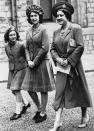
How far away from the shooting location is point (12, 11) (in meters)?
14.1

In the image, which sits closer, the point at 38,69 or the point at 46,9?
the point at 38,69

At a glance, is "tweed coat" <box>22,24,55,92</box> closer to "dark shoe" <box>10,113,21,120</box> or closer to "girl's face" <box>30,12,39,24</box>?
"girl's face" <box>30,12,39,24</box>

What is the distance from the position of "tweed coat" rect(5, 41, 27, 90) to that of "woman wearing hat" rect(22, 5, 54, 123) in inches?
11.9

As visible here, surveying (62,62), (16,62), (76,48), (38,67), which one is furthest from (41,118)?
(76,48)

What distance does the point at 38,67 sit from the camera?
18.2ft

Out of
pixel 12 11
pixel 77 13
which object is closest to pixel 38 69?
pixel 12 11

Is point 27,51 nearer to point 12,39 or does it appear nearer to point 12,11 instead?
point 12,39

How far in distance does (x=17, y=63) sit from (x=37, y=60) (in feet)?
1.86

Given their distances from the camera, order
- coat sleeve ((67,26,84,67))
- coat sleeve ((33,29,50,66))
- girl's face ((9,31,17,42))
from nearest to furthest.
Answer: coat sleeve ((67,26,84,67)) < coat sleeve ((33,29,50,66)) < girl's face ((9,31,17,42))

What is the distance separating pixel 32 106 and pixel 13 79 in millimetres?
866

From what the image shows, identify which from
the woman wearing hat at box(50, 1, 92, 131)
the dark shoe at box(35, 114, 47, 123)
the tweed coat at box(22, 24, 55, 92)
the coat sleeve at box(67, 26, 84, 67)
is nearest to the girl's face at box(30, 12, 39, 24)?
the tweed coat at box(22, 24, 55, 92)

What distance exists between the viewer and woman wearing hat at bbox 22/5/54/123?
5.46 metres

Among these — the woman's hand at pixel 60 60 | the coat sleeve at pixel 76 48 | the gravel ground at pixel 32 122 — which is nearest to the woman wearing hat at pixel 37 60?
the gravel ground at pixel 32 122

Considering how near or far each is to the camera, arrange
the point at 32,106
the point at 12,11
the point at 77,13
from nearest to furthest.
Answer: the point at 32,106
the point at 12,11
the point at 77,13
